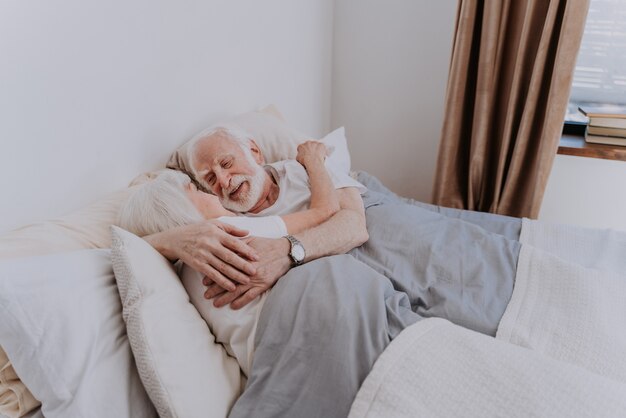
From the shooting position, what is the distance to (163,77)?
151cm

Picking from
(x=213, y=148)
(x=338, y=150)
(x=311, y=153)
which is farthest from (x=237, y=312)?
(x=338, y=150)

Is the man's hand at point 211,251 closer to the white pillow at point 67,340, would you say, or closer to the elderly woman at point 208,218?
the elderly woman at point 208,218

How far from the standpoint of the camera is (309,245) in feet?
4.09

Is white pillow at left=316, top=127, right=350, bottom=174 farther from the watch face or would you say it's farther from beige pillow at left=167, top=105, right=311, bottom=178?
the watch face

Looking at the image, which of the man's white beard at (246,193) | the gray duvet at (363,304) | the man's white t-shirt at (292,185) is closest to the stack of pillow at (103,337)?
the gray duvet at (363,304)

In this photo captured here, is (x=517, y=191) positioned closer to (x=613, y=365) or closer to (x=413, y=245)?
(x=413, y=245)

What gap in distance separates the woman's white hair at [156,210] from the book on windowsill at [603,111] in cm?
169

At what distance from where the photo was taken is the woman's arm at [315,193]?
1.36 meters

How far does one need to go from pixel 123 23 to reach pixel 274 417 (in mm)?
1059

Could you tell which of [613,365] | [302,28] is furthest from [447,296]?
[302,28]

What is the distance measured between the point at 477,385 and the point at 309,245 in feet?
1.73

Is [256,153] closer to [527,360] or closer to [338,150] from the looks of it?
[338,150]

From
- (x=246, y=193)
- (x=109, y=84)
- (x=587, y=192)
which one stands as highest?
(x=109, y=84)

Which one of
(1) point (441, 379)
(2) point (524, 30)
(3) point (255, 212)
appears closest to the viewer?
(1) point (441, 379)
